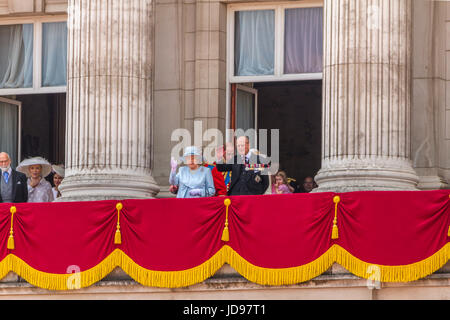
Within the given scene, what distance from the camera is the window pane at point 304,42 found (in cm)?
3159

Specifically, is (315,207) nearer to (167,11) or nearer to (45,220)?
(45,220)

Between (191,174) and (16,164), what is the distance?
758 centimetres

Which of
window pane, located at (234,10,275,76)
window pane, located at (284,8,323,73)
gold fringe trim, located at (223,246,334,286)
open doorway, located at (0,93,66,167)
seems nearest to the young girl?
gold fringe trim, located at (223,246,334,286)

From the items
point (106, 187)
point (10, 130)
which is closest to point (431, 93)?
point (106, 187)

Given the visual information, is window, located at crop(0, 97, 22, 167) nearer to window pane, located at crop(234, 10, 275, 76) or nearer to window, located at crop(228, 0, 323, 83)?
window, located at crop(228, 0, 323, 83)

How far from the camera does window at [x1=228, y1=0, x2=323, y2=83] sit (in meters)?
31.6

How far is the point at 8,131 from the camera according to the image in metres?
34.4

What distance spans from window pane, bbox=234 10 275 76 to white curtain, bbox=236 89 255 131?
0.61 metres

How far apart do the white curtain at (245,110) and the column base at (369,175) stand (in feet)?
16.7

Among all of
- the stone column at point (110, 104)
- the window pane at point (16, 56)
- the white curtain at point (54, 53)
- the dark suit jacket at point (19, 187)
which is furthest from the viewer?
the window pane at point (16, 56)

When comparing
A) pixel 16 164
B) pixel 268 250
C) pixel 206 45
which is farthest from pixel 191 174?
pixel 16 164

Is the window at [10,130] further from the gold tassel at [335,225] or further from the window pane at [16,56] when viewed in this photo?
the gold tassel at [335,225]

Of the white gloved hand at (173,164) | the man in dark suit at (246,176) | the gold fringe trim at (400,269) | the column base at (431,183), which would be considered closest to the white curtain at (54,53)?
the white gloved hand at (173,164)

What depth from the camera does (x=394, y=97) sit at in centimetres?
2745
